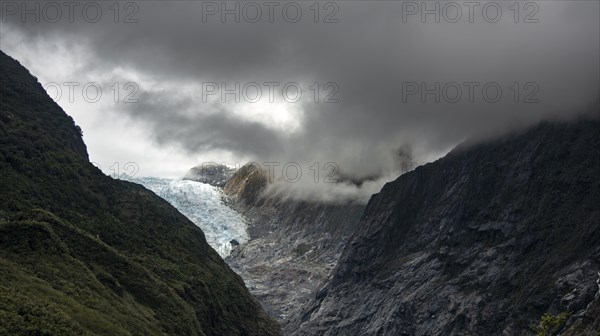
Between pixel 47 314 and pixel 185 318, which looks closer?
pixel 47 314

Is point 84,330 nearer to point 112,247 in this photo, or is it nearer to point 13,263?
point 13,263

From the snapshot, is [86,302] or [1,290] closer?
[1,290]

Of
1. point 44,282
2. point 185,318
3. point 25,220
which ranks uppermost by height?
point 25,220

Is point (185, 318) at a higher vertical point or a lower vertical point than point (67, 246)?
lower

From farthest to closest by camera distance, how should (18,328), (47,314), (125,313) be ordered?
1. (125,313)
2. (47,314)
3. (18,328)

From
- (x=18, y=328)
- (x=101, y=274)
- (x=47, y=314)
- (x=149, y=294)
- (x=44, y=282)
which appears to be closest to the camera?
(x=18, y=328)

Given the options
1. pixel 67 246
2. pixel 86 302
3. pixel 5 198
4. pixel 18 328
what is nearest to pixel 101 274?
pixel 67 246

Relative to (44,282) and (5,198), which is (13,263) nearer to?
(44,282)

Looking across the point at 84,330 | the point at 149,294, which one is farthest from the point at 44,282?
the point at 149,294

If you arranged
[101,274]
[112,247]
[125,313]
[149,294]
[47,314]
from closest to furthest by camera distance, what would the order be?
[47,314] < [125,313] < [101,274] < [149,294] < [112,247]
